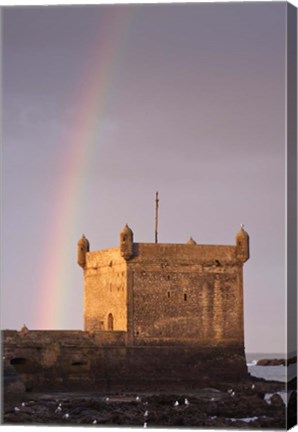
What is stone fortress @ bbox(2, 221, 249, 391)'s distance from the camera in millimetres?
46250

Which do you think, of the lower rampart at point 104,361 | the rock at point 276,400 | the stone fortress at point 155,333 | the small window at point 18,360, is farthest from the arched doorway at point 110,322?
the rock at point 276,400

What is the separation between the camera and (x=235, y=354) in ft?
155

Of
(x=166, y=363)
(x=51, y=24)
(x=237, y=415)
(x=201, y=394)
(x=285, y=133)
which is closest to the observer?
(x=285, y=133)

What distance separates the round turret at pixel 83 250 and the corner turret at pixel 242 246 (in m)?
4.53

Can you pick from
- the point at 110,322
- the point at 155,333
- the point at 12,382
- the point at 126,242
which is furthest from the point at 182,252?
the point at 12,382

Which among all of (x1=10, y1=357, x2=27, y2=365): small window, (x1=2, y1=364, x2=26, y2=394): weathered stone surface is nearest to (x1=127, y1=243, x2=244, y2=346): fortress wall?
(x1=10, y1=357, x2=27, y2=365): small window

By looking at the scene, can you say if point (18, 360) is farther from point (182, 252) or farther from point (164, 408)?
point (164, 408)

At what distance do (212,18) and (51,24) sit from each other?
365 cm

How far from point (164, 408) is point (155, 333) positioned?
292 inches

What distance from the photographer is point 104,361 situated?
46844mm

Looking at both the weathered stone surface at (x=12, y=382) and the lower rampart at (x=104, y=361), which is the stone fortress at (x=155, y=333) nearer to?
the lower rampart at (x=104, y=361)

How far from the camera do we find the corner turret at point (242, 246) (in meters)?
46.8

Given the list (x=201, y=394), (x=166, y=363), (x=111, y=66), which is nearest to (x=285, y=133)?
(x=111, y=66)

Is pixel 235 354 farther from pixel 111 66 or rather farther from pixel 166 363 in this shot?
pixel 111 66
